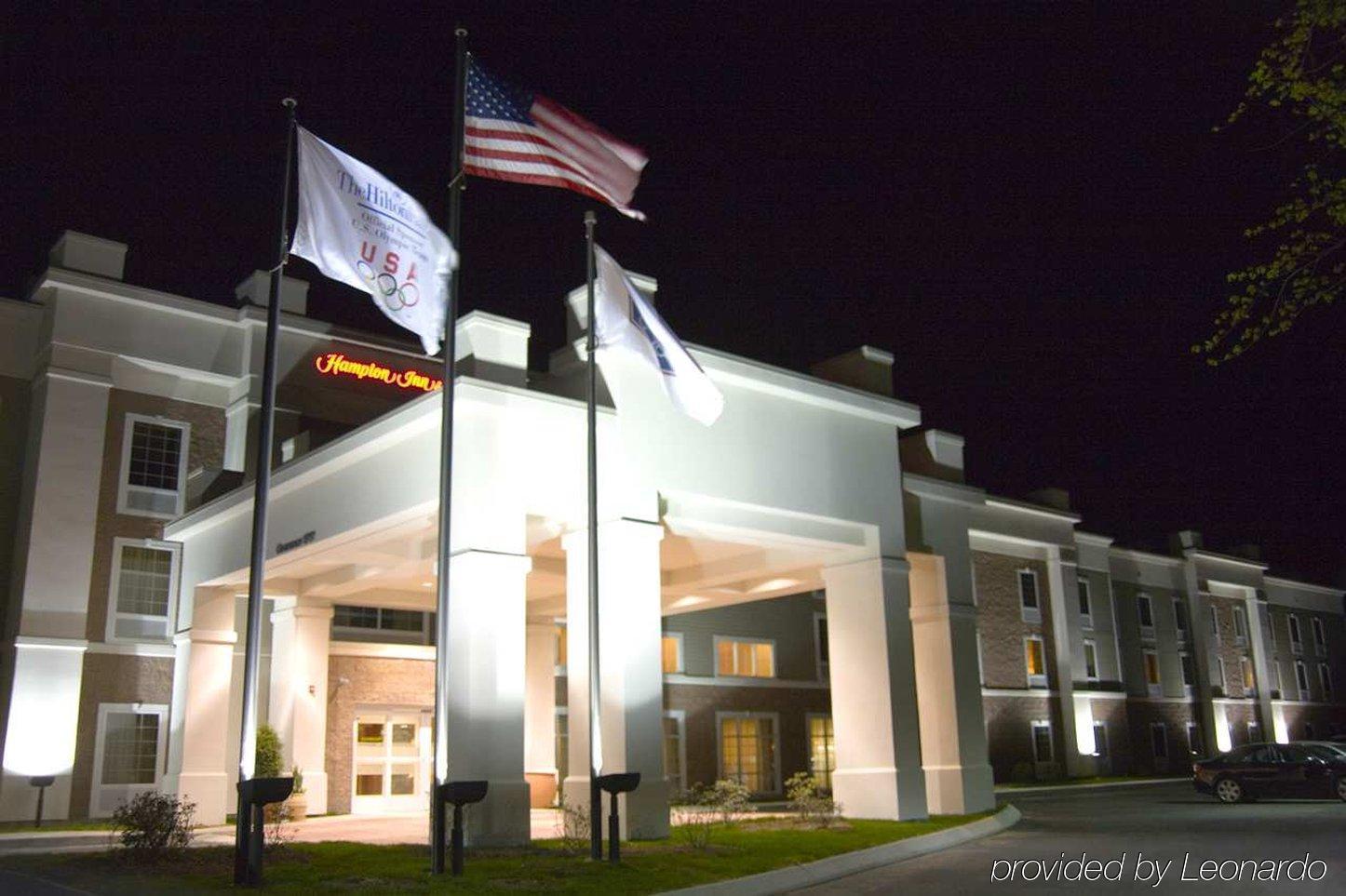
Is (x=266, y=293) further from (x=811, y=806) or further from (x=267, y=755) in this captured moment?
(x=811, y=806)

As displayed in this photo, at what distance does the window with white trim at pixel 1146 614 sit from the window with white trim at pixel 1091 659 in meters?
4.67

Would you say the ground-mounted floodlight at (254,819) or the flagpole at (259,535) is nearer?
the ground-mounted floodlight at (254,819)

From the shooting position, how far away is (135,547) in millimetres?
28547

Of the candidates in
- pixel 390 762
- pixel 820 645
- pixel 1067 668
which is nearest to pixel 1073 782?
pixel 1067 668

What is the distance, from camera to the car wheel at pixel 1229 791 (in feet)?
86.3

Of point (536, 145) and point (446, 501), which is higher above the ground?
point (536, 145)

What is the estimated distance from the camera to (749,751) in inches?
1489

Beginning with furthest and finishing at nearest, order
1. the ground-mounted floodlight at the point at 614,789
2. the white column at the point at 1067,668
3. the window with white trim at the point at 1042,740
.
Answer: the white column at the point at 1067,668
the window with white trim at the point at 1042,740
the ground-mounted floodlight at the point at 614,789

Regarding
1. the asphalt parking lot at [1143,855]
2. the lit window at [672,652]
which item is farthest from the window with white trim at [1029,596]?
the asphalt parking lot at [1143,855]

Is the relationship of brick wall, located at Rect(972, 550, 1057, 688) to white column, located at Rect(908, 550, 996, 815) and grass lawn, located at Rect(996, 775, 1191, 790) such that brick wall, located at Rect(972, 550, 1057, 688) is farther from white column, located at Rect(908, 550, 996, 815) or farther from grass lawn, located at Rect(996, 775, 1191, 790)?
white column, located at Rect(908, 550, 996, 815)

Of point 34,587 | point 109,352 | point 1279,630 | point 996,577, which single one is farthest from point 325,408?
point 1279,630

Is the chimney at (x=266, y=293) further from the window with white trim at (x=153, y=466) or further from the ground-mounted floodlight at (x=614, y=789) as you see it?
the ground-mounted floodlight at (x=614, y=789)

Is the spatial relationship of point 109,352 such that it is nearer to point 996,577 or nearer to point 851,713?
point 851,713

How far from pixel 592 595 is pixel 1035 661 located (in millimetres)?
36634
